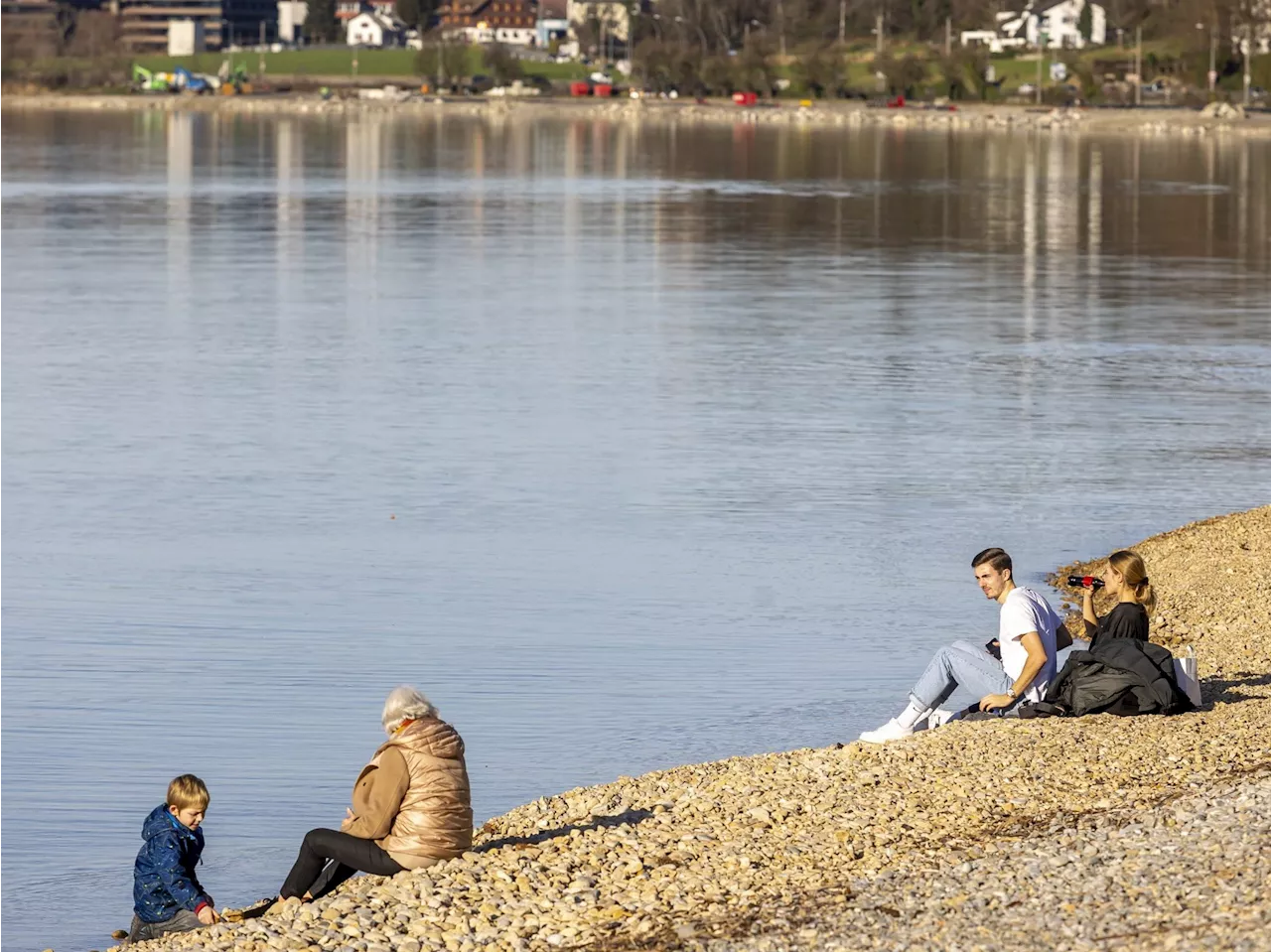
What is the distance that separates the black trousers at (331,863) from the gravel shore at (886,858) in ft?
0.27

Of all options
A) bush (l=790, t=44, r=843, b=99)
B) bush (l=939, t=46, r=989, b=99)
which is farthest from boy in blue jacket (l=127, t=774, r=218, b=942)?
bush (l=790, t=44, r=843, b=99)

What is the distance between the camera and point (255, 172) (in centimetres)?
8175

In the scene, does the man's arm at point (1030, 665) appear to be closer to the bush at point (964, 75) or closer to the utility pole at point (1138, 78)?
the utility pole at point (1138, 78)

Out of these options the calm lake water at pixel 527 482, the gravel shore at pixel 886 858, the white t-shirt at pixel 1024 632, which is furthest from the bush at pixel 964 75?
the gravel shore at pixel 886 858

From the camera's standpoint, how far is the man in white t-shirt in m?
11.0

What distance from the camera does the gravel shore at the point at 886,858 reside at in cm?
773

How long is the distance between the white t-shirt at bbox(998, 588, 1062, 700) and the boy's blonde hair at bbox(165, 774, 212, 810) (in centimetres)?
419

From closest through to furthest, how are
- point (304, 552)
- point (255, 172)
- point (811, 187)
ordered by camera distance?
point (304, 552), point (811, 187), point (255, 172)

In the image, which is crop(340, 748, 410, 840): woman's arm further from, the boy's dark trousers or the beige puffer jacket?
the boy's dark trousers

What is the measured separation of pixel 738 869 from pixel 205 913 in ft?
7.04

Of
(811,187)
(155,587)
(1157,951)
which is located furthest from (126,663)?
(811,187)

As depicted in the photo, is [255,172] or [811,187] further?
[255,172]

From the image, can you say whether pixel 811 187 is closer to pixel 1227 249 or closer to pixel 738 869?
pixel 1227 249

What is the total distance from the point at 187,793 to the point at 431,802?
992 mm
